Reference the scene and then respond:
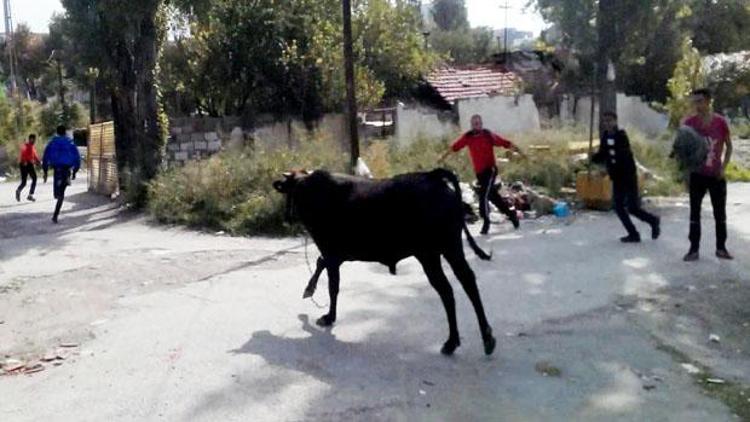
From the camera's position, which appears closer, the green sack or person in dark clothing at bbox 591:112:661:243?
the green sack

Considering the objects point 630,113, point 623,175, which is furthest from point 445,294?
point 630,113

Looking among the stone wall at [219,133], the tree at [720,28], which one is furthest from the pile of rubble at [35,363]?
the tree at [720,28]

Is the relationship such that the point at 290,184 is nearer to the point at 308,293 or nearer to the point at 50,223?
the point at 308,293

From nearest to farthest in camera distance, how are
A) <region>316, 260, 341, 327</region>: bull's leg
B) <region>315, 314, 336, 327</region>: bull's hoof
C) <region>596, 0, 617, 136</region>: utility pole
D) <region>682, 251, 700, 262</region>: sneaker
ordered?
1. <region>316, 260, 341, 327</region>: bull's leg
2. <region>315, 314, 336, 327</region>: bull's hoof
3. <region>682, 251, 700, 262</region>: sneaker
4. <region>596, 0, 617, 136</region>: utility pole

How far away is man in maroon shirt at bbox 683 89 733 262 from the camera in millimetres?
9688

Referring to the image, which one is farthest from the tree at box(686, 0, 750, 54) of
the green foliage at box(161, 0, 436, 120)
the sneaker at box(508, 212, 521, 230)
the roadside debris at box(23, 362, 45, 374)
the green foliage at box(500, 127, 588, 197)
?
the roadside debris at box(23, 362, 45, 374)

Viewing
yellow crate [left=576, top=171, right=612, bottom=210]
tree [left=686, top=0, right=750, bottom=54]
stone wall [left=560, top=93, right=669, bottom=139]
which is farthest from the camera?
tree [left=686, top=0, right=750, bottom=54]

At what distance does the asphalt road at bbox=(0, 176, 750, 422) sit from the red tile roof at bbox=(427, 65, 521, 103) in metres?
19.9

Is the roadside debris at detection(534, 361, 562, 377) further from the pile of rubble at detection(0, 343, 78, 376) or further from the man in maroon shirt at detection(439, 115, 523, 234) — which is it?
the man in maroon shirt at detection(439, 115, 523, 234)

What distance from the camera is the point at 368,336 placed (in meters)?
7.18

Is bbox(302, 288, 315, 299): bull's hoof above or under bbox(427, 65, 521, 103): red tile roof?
under

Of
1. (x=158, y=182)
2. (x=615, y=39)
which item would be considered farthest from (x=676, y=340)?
(x=615, y=39)

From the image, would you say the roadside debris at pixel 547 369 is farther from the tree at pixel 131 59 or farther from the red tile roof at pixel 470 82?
the red tile roof at pixel 470 82

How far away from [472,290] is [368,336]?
109 centimetres
